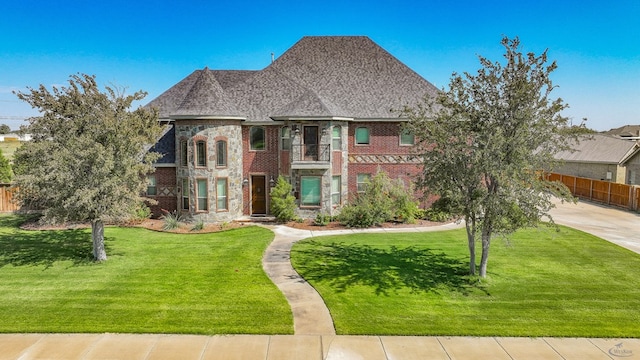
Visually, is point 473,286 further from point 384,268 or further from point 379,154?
point 379,154

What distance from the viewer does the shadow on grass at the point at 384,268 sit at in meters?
11.5

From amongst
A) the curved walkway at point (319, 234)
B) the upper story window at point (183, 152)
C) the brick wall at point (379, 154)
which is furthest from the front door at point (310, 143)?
the upper story window at point (183, 152)

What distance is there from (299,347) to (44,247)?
1300 centimetres

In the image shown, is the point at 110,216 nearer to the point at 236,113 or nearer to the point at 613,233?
the point at 236,113

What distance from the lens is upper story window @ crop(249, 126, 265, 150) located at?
2180 cm

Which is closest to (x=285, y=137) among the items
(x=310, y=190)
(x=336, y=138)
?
(x=336, y=138)

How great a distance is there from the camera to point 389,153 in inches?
893

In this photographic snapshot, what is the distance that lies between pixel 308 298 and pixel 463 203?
514cm

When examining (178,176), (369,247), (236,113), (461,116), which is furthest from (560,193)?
(178,176)

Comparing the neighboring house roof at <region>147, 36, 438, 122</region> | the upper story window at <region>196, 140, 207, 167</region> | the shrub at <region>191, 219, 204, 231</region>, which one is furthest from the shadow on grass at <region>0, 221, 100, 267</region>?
the neighboring house roof at <region>147, 36, 438, 122</region>

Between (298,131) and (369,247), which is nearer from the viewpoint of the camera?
(369,247)

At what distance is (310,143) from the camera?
21.1 metres

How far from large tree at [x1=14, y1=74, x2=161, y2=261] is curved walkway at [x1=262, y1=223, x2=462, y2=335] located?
17.3ft

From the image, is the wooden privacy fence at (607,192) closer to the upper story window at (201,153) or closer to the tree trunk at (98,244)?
the upper story window at (201,153)
